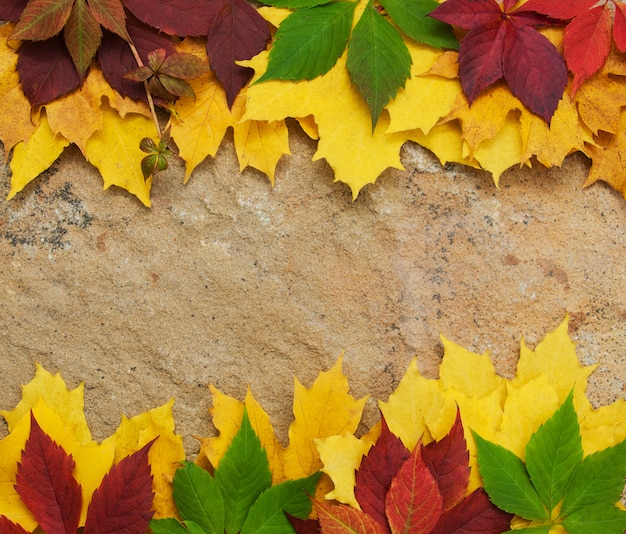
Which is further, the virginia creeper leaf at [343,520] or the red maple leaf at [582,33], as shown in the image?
the red maple leaf at [582,33]

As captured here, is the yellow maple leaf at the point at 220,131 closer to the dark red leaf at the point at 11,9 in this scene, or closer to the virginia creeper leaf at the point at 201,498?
the dark red leaf at the point at 11,9

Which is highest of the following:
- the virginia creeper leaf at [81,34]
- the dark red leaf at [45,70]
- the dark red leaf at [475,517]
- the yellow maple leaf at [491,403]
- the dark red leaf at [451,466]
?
the virginia creeper leaf at [81,34]

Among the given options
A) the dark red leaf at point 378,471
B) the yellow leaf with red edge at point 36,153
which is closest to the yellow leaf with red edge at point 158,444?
the dark red leaf at point 378,471

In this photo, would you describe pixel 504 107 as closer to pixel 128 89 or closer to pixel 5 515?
pixel 128 89

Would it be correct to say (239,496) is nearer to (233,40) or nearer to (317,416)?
(317,416)

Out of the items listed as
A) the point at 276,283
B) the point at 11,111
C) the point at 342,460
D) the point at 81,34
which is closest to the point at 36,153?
the point at 11,111

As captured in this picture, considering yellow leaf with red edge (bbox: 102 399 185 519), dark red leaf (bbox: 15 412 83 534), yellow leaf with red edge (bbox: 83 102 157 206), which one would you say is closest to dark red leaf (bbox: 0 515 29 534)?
dark red leaf (bbox: 15 412 83 534)
